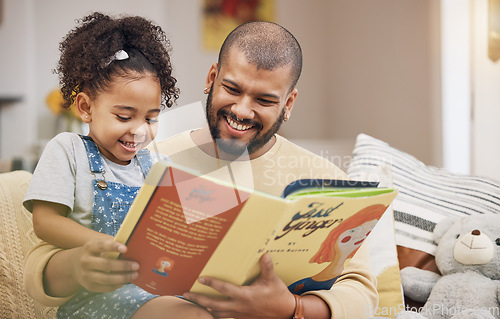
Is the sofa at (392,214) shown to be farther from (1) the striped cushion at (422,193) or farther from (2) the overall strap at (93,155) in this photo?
(2) the overall strap at (93,155)

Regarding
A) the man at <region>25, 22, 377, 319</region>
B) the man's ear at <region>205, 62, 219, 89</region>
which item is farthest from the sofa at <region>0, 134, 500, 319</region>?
the man's ear at <region>205, 62, 219, 89</region>

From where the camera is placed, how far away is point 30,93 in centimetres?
417

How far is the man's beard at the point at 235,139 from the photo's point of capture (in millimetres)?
1155

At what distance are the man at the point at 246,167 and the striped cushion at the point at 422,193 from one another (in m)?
0.31

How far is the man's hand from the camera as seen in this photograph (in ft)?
2.66

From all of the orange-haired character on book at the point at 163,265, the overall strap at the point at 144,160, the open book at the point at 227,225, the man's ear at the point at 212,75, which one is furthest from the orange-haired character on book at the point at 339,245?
the man's ear at the point at 212,75

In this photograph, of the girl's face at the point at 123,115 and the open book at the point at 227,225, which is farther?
the girl's face at the point at 123,115

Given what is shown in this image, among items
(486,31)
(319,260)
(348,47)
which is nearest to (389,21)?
(348,47)

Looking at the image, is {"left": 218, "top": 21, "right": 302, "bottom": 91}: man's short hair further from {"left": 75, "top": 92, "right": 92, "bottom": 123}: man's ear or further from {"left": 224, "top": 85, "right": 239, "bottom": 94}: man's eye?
{"left": 75, "top": 92, "right": 92, "bottom": 123}: man's ear

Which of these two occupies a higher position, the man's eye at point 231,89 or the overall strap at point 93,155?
the man's eye at point 231,89

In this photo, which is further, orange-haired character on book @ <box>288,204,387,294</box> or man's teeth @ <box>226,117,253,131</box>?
man's teeth @ <box>226,117,253,131</box>

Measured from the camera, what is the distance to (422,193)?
4.97ft

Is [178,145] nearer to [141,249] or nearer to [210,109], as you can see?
[210,109]

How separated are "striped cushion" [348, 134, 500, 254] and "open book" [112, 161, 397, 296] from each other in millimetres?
609
